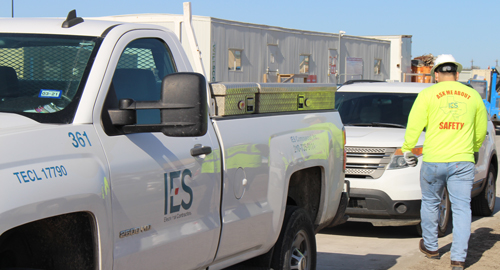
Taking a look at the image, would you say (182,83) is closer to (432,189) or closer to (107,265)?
(107,265)

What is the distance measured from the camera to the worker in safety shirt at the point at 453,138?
6.03m

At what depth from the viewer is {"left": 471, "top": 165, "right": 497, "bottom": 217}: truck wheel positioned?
9.46 m

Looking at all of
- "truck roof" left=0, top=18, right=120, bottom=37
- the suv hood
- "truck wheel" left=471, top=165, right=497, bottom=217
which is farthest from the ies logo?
"truck wheel" left=471, top=165, right=497, bottom=217

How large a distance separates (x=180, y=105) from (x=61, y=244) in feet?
2.65

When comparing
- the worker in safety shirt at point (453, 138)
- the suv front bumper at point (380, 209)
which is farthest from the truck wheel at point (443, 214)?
the worker in safety shirt at point (453, 138)

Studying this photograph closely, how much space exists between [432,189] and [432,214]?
0.27m

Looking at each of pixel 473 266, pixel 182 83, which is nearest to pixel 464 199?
pixel 473 266

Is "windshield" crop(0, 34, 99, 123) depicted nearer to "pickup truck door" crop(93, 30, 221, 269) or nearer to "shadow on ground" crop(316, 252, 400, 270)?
Result: "pickup truck door" crop(93, 30, 221, 269)

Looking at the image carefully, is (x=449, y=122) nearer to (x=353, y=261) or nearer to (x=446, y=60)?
(x=446, y=60)

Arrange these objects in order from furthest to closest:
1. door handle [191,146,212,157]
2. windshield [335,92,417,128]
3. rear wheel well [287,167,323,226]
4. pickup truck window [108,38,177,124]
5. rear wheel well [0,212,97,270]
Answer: windshield [335,92,417,128], rear wheel well [287,167,323,226], door handle [191,146,212,157], pickup truck window [108,38,177,124], rear wheel well [0,212,97,270]

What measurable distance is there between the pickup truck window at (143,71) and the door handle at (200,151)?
0.25 metres

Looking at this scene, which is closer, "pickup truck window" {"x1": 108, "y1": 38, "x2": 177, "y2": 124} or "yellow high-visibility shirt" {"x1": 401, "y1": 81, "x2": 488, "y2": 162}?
"pickup truck window" {"x1": 108, "y1": 38, "x2": 177, "y2": 124}

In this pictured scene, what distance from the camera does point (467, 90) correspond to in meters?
6.07

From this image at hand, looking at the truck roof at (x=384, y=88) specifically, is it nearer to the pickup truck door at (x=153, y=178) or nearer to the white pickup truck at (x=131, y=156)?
the white pickup truck at (x=131, y=156)
